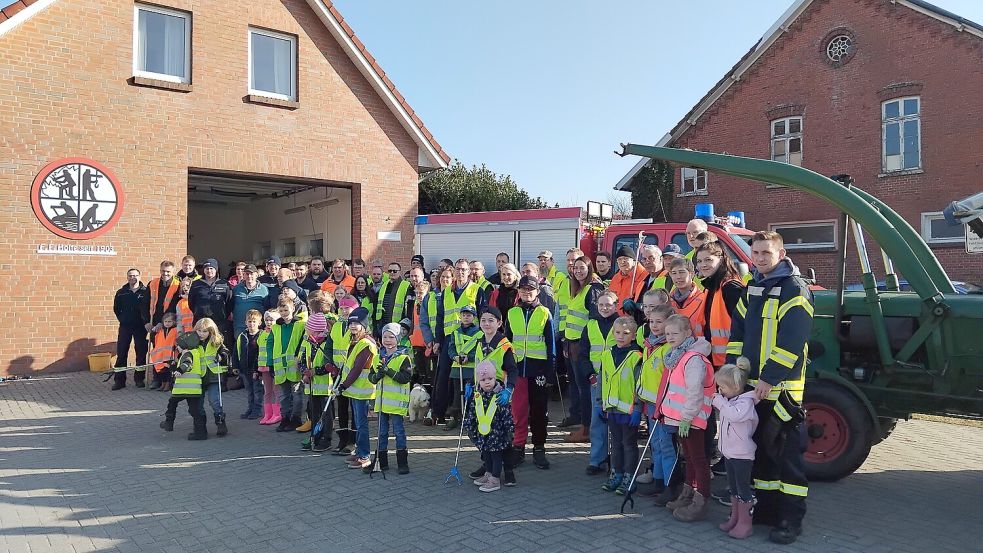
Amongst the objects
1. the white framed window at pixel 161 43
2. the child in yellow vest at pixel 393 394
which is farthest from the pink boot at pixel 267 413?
the white framed window at pixel 161 43

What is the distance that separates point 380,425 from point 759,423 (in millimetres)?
3152

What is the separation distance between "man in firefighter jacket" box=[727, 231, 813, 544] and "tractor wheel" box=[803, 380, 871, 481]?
113 centimetres

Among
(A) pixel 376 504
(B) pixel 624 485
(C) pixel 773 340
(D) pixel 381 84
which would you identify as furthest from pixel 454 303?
(D) pixel 381 84

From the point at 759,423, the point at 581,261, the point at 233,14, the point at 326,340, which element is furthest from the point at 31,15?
the point at 759,423

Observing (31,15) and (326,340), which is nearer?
(326,340)

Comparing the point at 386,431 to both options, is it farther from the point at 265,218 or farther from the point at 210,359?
the point at 265,218

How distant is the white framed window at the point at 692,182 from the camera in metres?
22.4

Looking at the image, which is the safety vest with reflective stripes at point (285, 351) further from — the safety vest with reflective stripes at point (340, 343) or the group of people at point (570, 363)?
the safety vest with reflective stripes at point (340, 343)

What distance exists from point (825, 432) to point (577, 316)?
7.79ft

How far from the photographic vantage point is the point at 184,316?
9656 millimetres

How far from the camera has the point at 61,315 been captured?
11.3 metres

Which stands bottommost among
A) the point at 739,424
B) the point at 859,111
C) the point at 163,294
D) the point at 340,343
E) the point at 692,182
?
the point at 739,424

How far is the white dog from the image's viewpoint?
298 inches

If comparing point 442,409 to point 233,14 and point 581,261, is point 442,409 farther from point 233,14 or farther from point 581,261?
point 233,14
